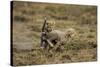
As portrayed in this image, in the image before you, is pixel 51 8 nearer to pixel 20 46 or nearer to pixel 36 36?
pixel 36 36

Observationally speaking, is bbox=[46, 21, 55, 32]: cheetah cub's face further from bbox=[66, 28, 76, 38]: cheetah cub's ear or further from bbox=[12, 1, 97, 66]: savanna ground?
bbox=[66, 28, 76, 38]: cheetah cub's ear

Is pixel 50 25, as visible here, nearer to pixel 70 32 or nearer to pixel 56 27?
pixel 56 27

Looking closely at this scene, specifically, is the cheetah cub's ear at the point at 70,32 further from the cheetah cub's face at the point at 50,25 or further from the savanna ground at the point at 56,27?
the cheetah cub's face at the point at 50,25

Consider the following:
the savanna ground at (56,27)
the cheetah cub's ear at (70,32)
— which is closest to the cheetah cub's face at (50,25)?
the savanna ground at (56,27)

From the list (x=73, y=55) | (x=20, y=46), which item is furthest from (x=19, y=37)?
(x=73, y=55)

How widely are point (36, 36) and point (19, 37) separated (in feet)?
0.73

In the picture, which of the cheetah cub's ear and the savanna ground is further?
the cheetah cub's ear

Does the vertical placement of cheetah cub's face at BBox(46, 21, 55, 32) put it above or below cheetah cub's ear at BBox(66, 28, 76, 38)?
above

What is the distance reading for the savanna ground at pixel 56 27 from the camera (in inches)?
94.3

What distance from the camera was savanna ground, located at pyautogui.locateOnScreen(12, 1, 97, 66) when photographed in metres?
2.40

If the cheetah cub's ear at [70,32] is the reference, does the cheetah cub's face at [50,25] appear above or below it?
above

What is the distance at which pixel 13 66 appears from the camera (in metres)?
2.35

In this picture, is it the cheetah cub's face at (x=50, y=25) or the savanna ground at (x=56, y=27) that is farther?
the cheetah cub's face at (x=50, y=25)

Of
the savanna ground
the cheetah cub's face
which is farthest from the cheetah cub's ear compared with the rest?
the cheetah cub's face
